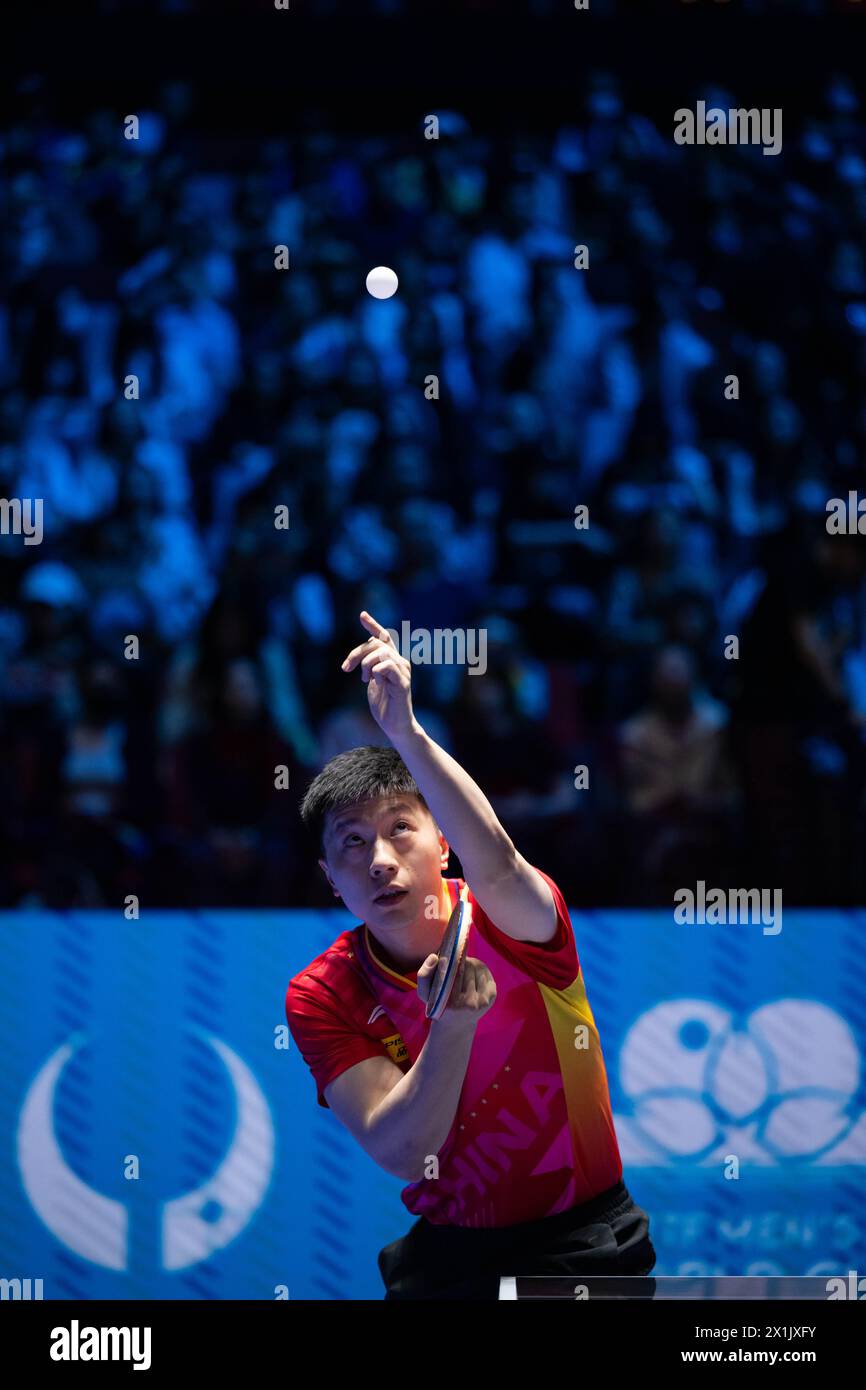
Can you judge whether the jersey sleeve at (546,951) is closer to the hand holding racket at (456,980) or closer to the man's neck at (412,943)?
the man's neck at (412,943)

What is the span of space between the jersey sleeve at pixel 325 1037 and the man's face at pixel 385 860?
0.56ft

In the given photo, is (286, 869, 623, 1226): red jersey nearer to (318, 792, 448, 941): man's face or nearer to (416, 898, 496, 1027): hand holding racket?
(318, 792, 448, 941): man's face

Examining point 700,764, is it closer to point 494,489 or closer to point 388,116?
point 494,489

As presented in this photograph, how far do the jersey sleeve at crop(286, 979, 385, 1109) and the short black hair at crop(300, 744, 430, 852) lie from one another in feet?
0.90

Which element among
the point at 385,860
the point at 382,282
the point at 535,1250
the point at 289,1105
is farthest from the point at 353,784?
the point at 382,282

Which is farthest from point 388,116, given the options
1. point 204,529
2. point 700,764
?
point 700,764

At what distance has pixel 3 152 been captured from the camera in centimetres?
637

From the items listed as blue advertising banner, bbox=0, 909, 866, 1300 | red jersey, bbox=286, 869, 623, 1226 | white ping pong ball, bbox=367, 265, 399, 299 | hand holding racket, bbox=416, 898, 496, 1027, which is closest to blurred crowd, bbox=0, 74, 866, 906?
white ping pong ball, bbox=367, 265, 399, 299

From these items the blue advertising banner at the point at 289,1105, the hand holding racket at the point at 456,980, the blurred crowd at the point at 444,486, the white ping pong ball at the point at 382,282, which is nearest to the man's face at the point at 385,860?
the hand holding racket at the point at 456,980

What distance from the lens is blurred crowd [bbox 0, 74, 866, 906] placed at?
5180mm

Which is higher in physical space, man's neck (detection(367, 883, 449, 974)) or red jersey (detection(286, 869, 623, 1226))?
man's neck (detection(367, 883, 449, 974))

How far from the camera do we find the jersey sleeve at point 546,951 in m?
2.74

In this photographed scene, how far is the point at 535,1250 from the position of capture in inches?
108
